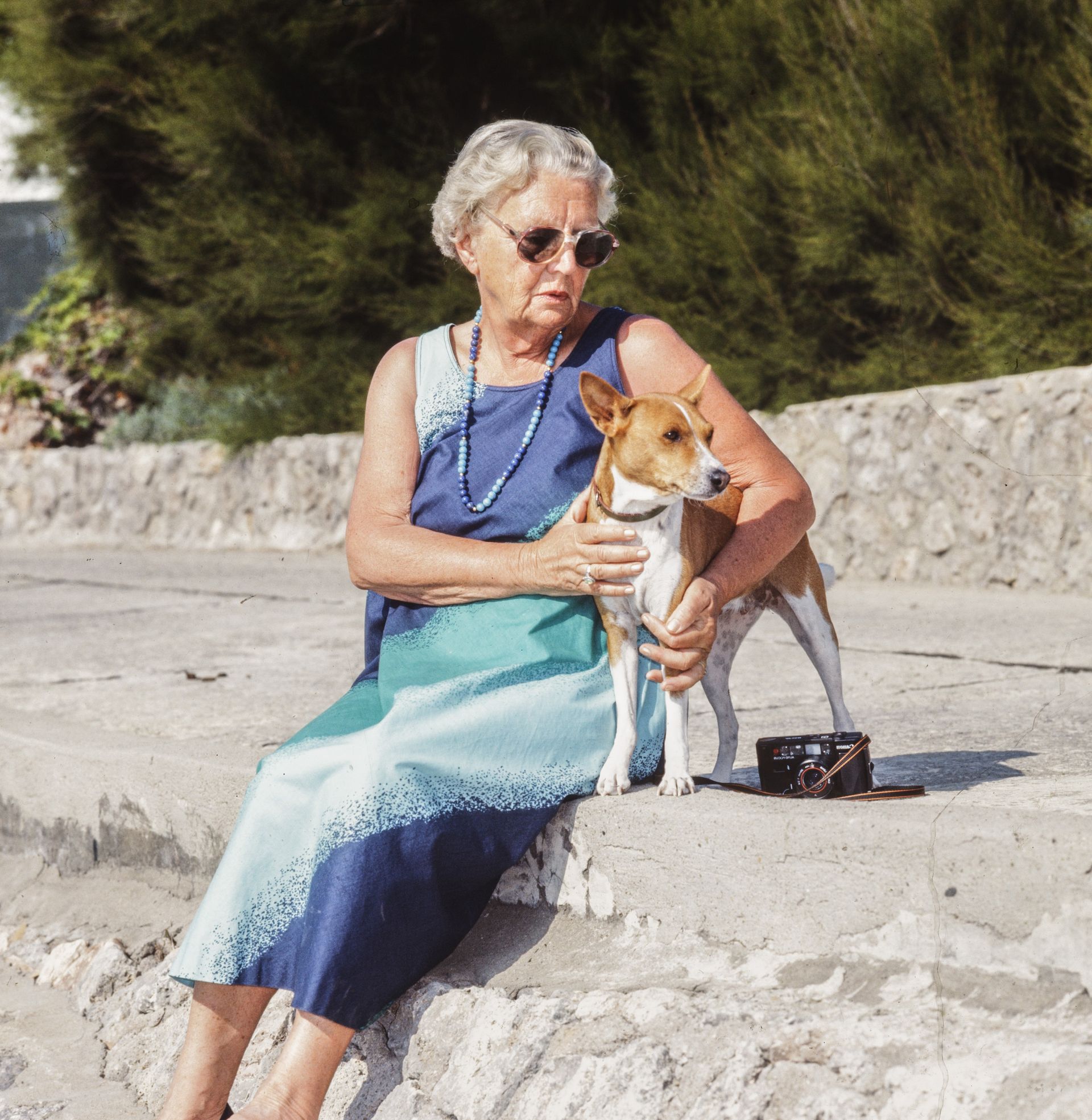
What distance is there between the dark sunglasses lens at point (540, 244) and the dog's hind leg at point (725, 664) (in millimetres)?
743

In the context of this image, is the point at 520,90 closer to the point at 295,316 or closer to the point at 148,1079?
the point at 295,316

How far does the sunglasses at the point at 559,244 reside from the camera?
257cm

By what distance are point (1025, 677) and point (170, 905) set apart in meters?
2.76

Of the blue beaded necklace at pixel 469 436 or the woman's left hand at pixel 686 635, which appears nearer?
the woman's left hand at pixel 686 635

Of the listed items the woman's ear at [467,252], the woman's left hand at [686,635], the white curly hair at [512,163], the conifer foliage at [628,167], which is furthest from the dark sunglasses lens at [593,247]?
the conifer foliage at [628,167]

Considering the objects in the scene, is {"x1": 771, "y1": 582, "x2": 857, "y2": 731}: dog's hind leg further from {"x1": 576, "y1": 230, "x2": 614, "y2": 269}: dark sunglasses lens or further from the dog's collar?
{"x1": 576, "y1": 230, "x2": 614, "y2": 269}: dark sunglasses lens

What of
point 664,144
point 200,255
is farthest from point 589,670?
point 200,255

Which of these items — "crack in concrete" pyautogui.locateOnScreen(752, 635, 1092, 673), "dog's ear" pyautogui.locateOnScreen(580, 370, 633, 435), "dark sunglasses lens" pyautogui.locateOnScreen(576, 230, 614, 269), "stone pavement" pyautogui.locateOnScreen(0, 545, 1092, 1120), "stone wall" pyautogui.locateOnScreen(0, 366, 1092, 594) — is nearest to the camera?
Answer: "stone pavement" pyautogui.locateOnScreen(0, 545, 1092, 1120)

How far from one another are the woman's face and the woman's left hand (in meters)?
0.62

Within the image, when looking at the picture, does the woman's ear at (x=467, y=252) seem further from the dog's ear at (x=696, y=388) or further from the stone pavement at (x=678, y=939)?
the stone pavement at (x=678, y=939)

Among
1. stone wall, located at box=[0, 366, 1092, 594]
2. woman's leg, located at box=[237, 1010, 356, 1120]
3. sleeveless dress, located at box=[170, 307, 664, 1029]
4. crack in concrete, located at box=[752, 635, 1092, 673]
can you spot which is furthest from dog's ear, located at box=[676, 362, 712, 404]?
stone wall, located at box=[0, 366, 1092, 594]

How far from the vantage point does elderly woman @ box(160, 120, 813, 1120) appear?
7.54 ft

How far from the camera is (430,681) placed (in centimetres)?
252

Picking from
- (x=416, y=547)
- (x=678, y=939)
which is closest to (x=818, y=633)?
(x=678, y=939)
